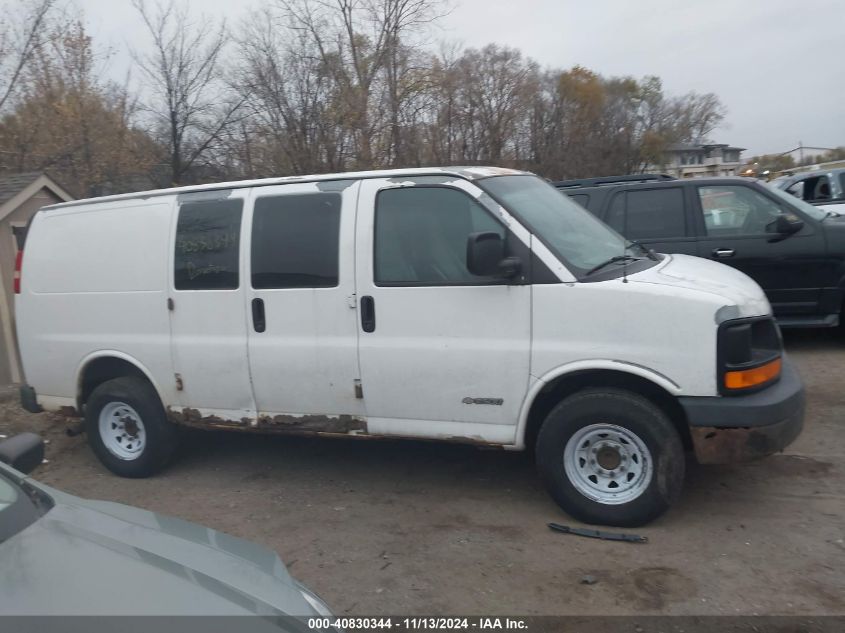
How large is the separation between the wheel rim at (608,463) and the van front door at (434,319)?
430mm

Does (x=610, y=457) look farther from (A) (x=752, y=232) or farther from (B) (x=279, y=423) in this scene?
(A) (x=752, y=232)

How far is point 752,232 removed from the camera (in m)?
8.12

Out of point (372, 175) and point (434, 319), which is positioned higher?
point (372, 175)

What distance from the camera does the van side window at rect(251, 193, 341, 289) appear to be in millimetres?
5105

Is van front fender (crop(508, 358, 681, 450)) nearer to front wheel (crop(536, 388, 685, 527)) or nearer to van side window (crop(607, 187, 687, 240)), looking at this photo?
front wheel (crop(536, 388, 685, 527))

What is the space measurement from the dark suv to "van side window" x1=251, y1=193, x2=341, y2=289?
4.41 metres

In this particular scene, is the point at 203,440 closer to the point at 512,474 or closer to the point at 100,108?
the point at 512,474

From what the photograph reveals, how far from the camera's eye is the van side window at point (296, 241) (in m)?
5.11

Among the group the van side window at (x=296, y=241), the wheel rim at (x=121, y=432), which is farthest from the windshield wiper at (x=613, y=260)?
the wheel rim at (x=121, y=432)

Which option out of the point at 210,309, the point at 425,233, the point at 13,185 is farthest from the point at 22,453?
the point at 13,185

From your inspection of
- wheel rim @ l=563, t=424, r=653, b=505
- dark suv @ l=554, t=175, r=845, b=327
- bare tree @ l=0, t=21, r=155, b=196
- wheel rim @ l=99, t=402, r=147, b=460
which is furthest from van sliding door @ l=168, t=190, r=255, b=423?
bare tree @ l=0, t=21, r=155, b=196

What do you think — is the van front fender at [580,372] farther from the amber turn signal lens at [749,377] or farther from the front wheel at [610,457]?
the amber turn signal lens at [749,377]

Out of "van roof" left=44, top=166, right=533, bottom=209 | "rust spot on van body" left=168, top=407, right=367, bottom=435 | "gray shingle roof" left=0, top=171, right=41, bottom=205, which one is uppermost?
"gray shingle roof" left=0, top=171, right=41, bottom=205

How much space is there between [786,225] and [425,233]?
4732 millimetres
